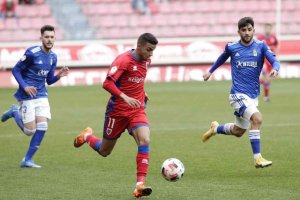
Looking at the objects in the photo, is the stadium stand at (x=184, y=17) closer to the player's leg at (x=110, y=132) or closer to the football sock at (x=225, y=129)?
the football sock at (x=225, y=129)

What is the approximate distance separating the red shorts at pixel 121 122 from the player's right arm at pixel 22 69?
5.89 feet

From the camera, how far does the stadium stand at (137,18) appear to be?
30.7m

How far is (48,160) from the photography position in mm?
11781

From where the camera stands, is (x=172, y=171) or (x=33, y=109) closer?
(x=172, y=171)

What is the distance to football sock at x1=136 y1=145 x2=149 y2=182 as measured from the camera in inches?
346

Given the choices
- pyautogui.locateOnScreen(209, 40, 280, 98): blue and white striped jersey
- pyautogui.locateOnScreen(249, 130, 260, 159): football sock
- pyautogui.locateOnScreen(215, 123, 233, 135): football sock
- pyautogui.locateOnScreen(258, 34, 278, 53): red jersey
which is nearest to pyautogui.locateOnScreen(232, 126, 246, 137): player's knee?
pyautogui.locateOnScreen(215, 123, 233, 135): football sock

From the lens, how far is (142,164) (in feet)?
29.1

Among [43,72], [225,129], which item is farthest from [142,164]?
[225,129]

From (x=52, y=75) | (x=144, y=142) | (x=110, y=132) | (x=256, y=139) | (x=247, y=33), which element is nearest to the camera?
(x=144, y=142)

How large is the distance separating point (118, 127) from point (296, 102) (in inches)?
490

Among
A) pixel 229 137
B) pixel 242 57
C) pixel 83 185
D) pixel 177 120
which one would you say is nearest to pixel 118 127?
pixel 83 185

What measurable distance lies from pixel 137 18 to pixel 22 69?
2103 centimetres

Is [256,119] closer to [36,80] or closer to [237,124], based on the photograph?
[237,124]

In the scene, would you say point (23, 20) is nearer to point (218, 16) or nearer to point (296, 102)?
point (218, 16)
